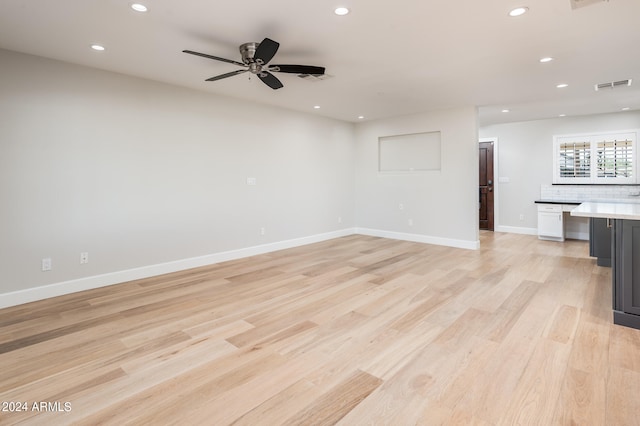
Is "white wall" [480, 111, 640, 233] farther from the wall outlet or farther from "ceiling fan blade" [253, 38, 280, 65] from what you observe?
the wall outlet

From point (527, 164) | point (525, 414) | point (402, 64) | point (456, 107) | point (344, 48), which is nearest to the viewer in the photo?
point (525, 414)

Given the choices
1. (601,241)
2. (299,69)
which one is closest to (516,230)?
(601,241)

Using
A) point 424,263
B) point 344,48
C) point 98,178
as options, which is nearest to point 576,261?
point 424,263

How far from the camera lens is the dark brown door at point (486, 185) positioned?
7778 millimetres

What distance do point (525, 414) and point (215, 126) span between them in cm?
485

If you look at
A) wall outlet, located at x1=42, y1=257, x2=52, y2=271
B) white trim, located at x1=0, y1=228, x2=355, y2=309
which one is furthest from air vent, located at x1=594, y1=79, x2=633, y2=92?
wall outlet, located at x1=42, y1=257, x2=52, y2=271

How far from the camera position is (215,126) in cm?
500

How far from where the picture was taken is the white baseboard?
3.49 meters

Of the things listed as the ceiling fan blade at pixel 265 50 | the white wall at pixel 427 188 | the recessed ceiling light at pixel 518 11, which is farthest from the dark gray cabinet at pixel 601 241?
the ceiling fan blade at pixel 265 50

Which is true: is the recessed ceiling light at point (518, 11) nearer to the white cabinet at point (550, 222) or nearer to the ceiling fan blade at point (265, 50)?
the ceiling fan blade at point (265, 50)

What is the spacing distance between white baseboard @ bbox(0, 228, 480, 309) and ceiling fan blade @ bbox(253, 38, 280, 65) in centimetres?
304

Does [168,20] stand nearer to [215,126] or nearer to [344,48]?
[344,48]

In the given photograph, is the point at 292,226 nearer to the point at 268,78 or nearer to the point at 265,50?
the point at 268,78

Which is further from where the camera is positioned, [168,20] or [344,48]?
[344,48]
